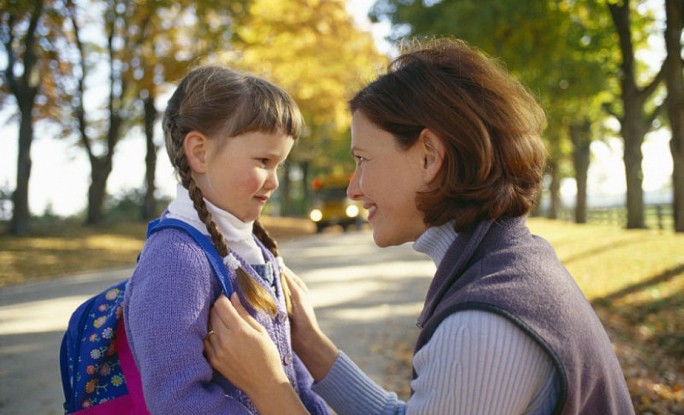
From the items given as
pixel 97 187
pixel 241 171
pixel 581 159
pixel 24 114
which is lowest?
pixel 241 171

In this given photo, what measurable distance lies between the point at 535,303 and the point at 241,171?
1023mm

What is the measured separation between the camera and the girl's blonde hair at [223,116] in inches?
73.2

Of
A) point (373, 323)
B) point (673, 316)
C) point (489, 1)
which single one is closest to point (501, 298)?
point (373, 323)

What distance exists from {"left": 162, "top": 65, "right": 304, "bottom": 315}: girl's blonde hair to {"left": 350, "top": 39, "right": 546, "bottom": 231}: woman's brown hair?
367 millimetres

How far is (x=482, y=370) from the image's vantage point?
4.38 feet

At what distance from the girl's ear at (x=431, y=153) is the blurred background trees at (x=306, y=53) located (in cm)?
1127

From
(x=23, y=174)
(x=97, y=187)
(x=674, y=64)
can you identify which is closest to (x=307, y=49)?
(x=97, y=187)

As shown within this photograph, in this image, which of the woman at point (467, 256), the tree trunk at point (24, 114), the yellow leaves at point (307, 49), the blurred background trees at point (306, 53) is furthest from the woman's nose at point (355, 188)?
the tree trunk at point (24, 114)

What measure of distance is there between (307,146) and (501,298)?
1410 inches

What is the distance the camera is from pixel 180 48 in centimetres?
1930

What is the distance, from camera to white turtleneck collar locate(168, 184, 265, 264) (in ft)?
6.25

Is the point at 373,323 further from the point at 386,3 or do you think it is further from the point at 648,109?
the point at 648,109

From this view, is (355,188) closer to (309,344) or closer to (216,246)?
(216,246)

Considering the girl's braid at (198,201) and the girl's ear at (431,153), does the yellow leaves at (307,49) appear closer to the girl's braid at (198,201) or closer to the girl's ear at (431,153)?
the girl's braid at (198,201)
